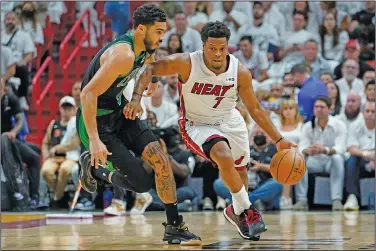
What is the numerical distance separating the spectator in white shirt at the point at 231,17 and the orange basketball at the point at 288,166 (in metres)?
6.84

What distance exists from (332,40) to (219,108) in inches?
264

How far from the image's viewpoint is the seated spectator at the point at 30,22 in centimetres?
1393

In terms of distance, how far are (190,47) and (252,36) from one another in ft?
3.28

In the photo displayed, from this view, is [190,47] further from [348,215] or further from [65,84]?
[348,215]

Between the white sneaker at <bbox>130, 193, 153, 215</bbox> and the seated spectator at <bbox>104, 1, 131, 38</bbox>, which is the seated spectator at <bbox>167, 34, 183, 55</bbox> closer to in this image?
the seated spectator at <bbox>104, 1, 131, 38</bbox>

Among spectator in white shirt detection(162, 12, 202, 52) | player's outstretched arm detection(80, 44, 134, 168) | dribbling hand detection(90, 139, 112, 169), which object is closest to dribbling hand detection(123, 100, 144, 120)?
player's outstretched arm detection(80, 44, 134, 168)

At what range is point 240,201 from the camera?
21.7 ft

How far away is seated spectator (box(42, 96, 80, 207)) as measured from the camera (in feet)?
38.1

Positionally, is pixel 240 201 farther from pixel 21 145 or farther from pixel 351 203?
pixel 21 145

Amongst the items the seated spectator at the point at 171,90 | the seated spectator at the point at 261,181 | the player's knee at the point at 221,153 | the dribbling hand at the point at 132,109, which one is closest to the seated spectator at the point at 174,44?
the seated spectator at the point at 171,90

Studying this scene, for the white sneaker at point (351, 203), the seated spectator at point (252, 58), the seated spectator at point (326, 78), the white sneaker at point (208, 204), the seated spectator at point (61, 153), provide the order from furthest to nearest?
the seated spectator at point (252, 58) → the seated spectator at point (326, 78) → the seated spectator at point (61, 153) → the white sneaker at point (208, 204) → the white sneaker at point (351, 203)

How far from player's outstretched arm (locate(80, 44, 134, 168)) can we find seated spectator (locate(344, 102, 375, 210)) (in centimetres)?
575

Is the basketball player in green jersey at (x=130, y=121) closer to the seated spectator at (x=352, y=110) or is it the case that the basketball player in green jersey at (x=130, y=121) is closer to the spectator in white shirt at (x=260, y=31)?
the seated spectator at (x=352, y=110)

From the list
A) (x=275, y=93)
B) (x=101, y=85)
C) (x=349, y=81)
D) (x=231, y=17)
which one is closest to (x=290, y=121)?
(x=275, y=93)
